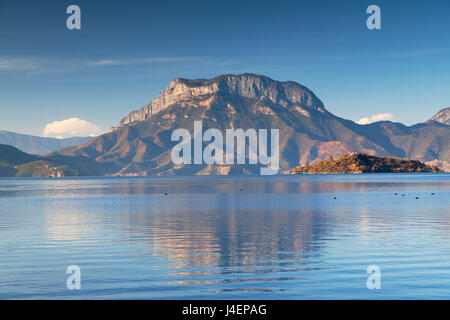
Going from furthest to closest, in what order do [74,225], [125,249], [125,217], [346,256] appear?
[125,217] < [74,225] < [125,249] < [346,256]

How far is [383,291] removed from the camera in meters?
31.2

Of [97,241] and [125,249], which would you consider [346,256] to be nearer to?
[125,249]

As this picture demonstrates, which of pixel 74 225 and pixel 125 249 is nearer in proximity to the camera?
pixel 125 249

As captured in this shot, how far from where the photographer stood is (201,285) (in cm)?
3316

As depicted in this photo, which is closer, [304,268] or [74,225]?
[304,268]

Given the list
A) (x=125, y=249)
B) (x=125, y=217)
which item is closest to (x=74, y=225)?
(x=125, y=217)

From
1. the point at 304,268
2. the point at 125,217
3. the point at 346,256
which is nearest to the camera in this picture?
the point at 304,268

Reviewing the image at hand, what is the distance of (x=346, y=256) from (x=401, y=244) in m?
10.4

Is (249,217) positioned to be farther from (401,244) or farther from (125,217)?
(401,244)
